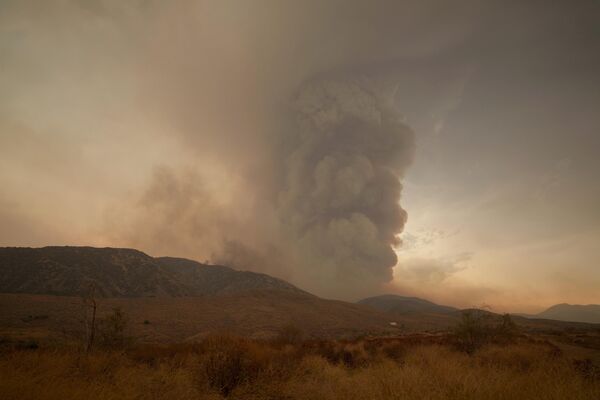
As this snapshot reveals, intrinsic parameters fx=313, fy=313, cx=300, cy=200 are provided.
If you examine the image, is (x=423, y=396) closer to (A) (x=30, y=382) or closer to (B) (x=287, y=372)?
(B) (x=287, y=372)

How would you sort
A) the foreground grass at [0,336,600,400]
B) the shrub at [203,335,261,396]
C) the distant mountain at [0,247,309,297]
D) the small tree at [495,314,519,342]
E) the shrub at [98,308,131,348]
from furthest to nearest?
the distant mountain at [0,247,309,297]
the small tree at [495,314,519,342]
the shrub at [98,308,131,348]
the shrub at [203,335,261,396]
the foreground grass at [0,336,600,400]

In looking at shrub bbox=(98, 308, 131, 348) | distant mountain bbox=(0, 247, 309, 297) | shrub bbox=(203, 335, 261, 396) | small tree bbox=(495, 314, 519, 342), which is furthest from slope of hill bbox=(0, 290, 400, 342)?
distant mountain bbox=(0, 247, 309, 297)

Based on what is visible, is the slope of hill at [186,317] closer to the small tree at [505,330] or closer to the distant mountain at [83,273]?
the small tree at [505,330]

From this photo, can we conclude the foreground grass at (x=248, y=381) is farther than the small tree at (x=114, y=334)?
No

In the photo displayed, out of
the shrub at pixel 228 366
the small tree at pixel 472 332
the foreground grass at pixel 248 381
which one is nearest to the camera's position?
the foreground grass at pixel 248 381

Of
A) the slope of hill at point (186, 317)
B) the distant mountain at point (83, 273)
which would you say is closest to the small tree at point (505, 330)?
the slope of hill at point (186, 317)

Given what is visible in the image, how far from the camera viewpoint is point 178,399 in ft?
24.6

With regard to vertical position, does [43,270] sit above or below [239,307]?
above

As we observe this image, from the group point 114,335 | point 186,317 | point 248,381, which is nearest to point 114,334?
point 114,335

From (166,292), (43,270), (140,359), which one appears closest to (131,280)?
(166,292)

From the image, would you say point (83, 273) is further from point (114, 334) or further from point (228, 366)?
point (228, 366)

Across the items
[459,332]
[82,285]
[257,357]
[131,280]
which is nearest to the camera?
[257,357]

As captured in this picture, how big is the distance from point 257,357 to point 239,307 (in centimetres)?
5935

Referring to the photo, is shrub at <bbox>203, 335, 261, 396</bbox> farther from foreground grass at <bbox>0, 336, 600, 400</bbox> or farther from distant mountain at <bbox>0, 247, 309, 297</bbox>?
distant mountain at <bbox>0, 247, 309, 297</bbox>
